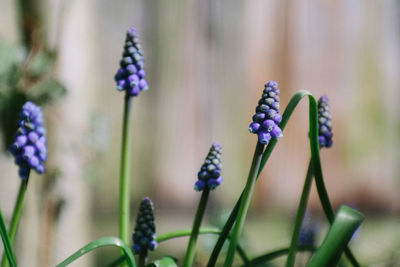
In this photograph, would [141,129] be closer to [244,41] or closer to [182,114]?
[182,114]

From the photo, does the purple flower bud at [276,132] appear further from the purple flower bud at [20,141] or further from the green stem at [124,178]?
the purple flower bud at [20,141]

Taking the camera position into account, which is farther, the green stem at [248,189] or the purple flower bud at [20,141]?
the purple flower bud at [20,141]

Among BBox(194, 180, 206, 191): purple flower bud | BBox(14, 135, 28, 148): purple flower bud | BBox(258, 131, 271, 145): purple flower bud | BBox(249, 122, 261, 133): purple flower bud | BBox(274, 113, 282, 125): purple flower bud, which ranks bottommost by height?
BBox(194, 180, 206, 191): purple flower bud

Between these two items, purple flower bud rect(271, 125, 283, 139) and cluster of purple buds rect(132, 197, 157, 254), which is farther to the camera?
cluster of purple buds rect(132, 197, 157, 254)

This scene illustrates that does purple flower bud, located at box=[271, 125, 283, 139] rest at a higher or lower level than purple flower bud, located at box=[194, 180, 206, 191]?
higher

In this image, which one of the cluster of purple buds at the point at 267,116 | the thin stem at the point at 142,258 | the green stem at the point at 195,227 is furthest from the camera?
the thin stem at the point at 142,258

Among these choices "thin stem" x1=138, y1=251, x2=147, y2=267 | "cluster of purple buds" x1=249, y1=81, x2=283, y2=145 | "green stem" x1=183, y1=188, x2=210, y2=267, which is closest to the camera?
"cluster of purple buds" x1=249, y1=81, x2=283, y2=145

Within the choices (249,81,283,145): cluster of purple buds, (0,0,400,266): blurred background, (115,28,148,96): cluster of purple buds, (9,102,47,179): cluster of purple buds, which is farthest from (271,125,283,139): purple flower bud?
(0,0,400,266): blurred background

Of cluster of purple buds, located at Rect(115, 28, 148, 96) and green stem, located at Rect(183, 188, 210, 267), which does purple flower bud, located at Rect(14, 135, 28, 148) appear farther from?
green stem, located at Rect(183, 188, 210, 267)

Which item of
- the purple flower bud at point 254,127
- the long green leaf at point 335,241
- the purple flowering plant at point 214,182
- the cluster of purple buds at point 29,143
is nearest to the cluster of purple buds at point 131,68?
the purple flowering plant at point 214,182
